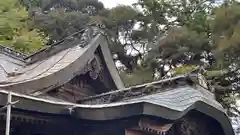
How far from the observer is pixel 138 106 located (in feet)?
17.1

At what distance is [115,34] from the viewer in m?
24.3

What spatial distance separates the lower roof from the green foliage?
9.73m

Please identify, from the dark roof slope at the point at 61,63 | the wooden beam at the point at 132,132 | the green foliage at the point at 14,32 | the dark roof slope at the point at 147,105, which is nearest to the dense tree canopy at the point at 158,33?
the green foliage at the point at 14,32

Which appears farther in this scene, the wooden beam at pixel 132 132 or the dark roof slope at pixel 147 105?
the wooden beam at pixel 132 132

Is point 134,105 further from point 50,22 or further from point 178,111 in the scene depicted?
point 50,22

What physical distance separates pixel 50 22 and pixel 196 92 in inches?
691

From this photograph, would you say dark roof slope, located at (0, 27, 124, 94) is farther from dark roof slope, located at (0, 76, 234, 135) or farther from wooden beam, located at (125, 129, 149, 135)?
wooden beam, located at (125, 129, 149, 135)

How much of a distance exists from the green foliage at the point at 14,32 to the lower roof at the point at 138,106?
9.73 meters

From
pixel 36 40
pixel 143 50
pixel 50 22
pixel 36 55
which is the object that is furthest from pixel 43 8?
pixel 36 55

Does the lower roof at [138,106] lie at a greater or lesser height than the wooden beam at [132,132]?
greater

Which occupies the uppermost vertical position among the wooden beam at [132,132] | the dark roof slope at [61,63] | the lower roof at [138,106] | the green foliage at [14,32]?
the green foliage at [14,32]

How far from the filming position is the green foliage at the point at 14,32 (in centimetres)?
1520

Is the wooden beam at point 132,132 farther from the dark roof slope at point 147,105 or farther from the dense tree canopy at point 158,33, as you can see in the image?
the dense tree canopy at point 158,33

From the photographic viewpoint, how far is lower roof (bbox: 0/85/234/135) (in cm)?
517
